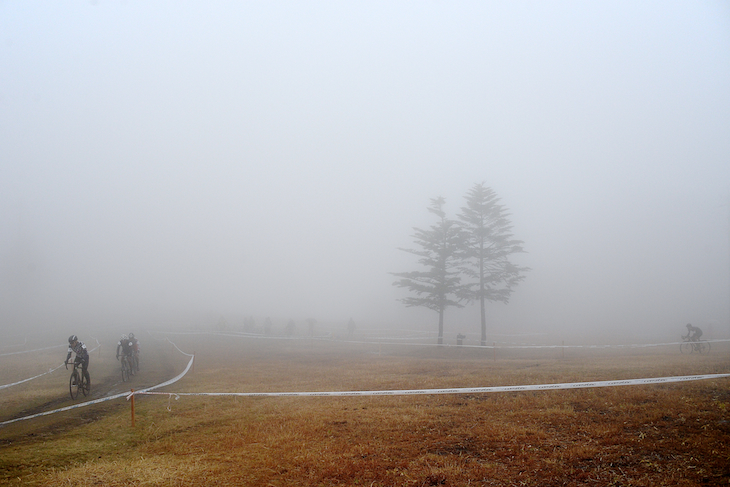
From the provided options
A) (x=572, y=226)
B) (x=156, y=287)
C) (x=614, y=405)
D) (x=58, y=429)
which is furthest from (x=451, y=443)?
(x=156, y=287)

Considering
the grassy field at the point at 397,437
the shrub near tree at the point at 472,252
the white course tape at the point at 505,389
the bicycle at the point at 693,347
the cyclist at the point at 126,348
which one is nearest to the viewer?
the grassy field at the point at 397,437

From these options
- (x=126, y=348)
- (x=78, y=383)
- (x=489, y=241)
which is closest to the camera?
(x=78, y=383)

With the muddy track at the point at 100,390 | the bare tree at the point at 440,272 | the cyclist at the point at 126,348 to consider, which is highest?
the bare tree at the point at 440,272

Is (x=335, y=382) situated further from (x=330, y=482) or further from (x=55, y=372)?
(x=55, y=372)

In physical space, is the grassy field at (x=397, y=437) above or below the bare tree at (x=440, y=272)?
below

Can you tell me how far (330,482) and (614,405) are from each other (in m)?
7.22

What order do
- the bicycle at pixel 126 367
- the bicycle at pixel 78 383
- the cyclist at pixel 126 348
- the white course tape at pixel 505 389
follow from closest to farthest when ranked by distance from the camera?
the white course tape at pixel 505 389
the bicycle at pixel 78 383
the bicycle at pixel 126 367
the cyclist at pixel 126 348

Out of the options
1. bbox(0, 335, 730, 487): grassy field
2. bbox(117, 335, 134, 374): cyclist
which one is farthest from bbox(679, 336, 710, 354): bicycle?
bbox(117, 335, 134, 374): cyclist

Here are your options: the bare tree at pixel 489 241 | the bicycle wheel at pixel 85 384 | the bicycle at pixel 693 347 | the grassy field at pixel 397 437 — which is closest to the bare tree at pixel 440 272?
the bare tree at pixel 489 241

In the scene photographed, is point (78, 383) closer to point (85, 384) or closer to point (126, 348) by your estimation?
point (85, 384)

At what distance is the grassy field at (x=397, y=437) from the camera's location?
6.18 meters

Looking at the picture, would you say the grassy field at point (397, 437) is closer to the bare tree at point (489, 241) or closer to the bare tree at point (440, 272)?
the bare tree at point (440, 272)

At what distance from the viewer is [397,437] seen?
8.30 m

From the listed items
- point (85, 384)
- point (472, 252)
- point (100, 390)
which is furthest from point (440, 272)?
point (85, 384)
